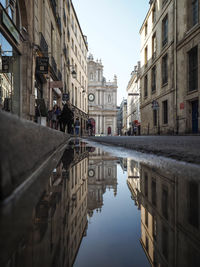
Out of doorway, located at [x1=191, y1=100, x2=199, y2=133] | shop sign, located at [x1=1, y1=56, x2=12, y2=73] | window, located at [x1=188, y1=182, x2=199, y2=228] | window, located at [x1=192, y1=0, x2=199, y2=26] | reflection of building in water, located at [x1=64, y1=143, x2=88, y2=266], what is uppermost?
window, located at [x1=192, y1=0, x2=199, y2=26]

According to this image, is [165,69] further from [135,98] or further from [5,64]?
[135,98]

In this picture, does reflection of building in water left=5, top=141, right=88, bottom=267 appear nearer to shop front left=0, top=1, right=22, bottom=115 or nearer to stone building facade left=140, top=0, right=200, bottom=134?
shop front left=0, top=1, right=22, bottom=115

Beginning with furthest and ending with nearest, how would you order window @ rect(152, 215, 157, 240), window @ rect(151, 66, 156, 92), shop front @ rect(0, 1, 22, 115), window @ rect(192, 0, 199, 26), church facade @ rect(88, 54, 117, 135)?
1. church facade @ rect(88, 54, 117, 135)
2. window @ rect(151, 66, 156, 92)
3. window @ rect(192, 0, 199, 26)
4. shop front @ rect(0, 1, 22, 115)
5. window @ rect(152, 215, 157, 240)

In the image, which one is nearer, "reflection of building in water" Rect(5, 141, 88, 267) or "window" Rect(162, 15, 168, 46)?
"reflection of building in water" Rect(5, 141, 88, 267)

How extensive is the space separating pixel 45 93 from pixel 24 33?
390 centimetres

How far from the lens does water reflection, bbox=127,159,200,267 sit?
1.48 ft

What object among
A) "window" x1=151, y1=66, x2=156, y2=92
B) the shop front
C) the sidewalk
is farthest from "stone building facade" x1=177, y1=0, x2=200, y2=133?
the shop front

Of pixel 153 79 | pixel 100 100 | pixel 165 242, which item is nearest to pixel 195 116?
pixel 153 79

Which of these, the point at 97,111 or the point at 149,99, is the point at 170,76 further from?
the point at 97,111

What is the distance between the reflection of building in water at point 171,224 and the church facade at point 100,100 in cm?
4842

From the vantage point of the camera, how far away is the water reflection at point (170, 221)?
1.48 feet

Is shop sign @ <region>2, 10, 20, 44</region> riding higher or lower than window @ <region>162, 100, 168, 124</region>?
higher

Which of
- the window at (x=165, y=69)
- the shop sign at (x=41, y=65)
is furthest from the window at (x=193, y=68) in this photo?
the shop sign at (x=41, y=65)

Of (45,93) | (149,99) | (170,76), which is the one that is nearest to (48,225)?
(45,93)
